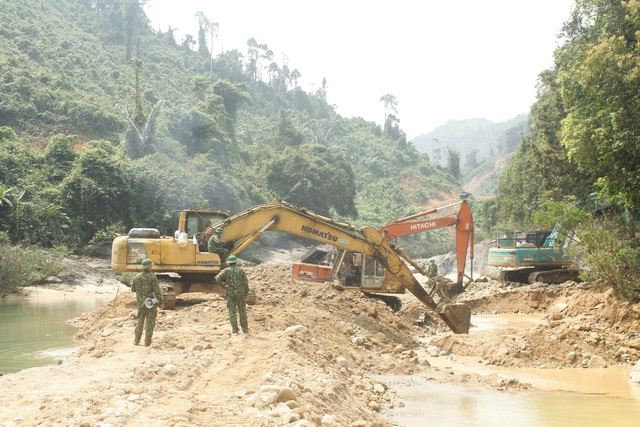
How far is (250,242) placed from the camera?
15.6 meters

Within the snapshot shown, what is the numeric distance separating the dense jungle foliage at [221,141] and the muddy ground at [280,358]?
3515 mm

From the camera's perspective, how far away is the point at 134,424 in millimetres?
5750

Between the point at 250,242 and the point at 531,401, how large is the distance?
25.8 feet

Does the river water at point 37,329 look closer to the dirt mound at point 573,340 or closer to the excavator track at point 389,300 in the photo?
the excavator track at point 389,300

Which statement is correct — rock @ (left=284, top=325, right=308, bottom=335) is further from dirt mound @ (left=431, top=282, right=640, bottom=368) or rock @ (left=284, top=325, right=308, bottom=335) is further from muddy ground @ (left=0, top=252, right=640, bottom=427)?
dirt mound @ (left=431, top=282, right=640, bottom=368)

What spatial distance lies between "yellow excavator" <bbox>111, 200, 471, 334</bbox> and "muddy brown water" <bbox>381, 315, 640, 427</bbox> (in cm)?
407

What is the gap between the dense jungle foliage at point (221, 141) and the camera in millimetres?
16594

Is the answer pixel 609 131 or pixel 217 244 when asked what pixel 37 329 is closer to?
pixel 217 244

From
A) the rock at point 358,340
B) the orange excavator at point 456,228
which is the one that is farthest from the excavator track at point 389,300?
the rock at point 358,340

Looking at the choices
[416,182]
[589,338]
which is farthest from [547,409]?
[416,182]

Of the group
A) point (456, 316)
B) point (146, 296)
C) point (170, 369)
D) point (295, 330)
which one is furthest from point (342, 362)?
point (456, 316)

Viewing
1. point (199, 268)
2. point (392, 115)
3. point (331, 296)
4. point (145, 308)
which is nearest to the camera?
point (145, 308)

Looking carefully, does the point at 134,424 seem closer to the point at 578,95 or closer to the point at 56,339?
the point at 56,339

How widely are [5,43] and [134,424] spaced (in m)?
68.0
